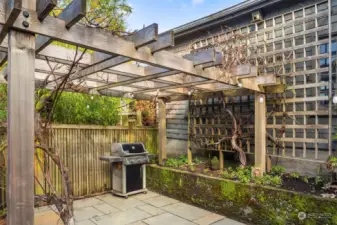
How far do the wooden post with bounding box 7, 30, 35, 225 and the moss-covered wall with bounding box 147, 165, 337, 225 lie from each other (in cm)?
299

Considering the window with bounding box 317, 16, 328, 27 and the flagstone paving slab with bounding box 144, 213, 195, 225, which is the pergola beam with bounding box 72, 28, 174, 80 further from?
the window with bounding box 317, 16, 328, 27

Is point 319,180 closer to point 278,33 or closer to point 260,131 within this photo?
point 260,131

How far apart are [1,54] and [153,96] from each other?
10.6ft

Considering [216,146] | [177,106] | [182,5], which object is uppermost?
[182,5]

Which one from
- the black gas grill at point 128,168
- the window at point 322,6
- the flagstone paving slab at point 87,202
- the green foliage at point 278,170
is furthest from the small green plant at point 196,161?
the window at point 322,6

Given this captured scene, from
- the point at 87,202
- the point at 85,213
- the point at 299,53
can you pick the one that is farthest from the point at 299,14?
the point at 87,202

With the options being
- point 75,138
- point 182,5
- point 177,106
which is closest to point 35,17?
point 75,138

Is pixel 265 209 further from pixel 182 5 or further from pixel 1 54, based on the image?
pixel 182 5

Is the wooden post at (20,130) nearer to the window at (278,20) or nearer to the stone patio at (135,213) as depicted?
the stone patio at (135,213)

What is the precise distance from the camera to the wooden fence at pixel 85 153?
4.59m

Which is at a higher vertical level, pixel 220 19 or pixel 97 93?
pixel 220 19

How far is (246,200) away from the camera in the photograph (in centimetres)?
363

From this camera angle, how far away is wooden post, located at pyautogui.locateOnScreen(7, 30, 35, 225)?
163 cm

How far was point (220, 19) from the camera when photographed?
521cm
